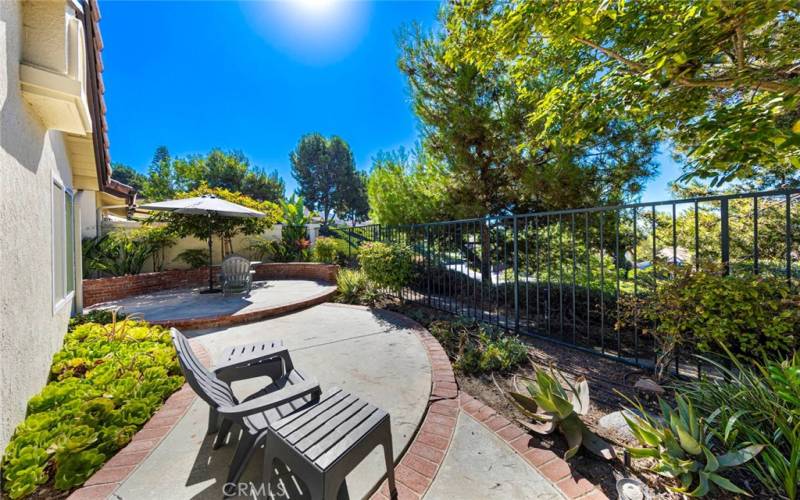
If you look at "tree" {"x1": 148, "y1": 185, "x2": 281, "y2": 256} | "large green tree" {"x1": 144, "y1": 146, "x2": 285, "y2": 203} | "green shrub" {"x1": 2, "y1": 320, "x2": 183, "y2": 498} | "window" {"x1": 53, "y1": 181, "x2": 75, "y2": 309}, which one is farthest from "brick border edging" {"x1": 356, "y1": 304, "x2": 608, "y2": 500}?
"large green tree" {"x1": 144, "y1": 146, "x2": 285, "y2": 203}

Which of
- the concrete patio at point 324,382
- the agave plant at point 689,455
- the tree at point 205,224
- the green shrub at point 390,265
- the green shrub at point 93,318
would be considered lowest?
the concrete patio at point 324,382

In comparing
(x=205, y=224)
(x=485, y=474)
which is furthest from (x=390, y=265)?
(x=205, y=224)

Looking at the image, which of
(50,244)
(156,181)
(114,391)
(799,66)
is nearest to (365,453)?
(114,391)

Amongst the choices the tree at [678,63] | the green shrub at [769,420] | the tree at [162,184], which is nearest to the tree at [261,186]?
the tree at [162,184]

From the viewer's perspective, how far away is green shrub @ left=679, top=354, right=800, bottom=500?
1711 mm

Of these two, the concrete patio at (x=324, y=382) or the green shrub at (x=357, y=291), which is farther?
the green shrub at (x=357, y=291)

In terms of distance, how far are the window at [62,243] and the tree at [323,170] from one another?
29.5 metres

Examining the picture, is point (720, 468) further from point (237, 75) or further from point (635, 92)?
point (237, 75)

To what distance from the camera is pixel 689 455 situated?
6.15ft

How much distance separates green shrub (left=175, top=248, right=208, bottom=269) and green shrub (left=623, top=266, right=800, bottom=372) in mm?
11810

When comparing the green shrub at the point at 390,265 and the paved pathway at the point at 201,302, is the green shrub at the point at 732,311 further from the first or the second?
the paved pathway at the point at 201,302

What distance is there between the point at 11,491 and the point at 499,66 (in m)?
9.88

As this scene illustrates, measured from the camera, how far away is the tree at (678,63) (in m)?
2.69

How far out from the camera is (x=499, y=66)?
7.47 metres
